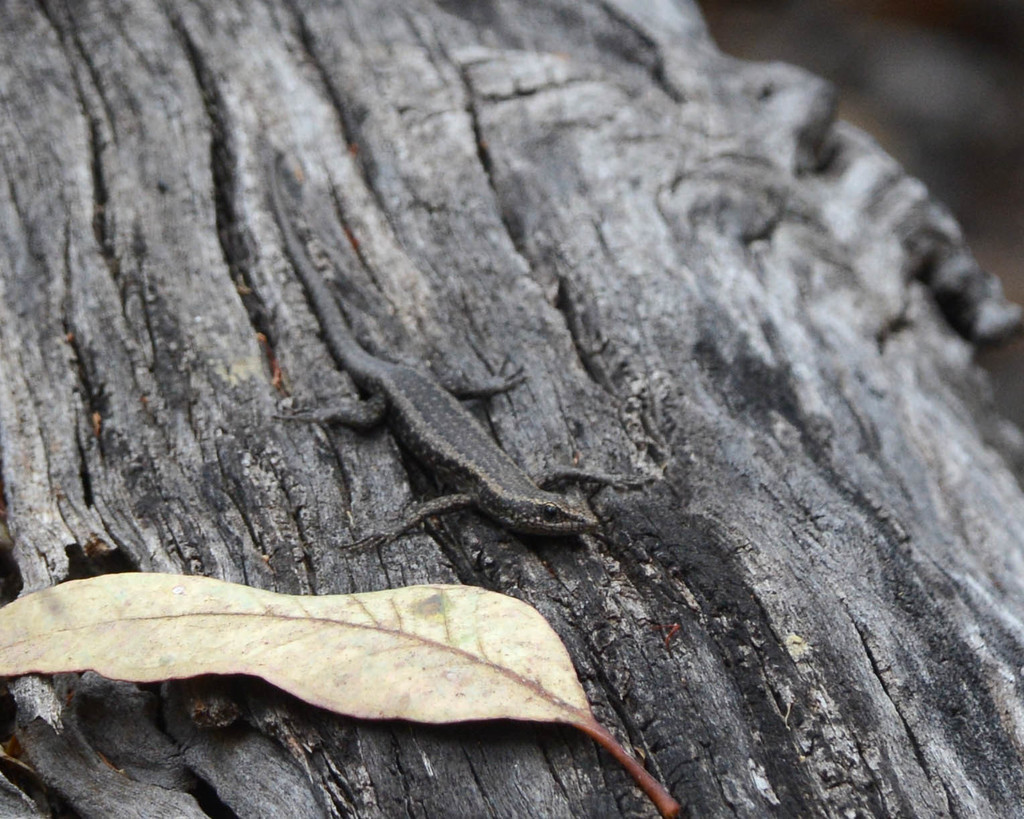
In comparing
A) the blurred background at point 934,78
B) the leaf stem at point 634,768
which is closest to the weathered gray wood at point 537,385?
the leaf stem at point 634,768

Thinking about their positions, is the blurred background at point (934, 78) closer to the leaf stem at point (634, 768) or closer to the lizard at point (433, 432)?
the lizard at point (433, 432)

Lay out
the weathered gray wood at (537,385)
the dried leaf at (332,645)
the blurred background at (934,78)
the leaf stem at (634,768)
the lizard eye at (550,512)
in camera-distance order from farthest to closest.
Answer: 1. the blurred background at (934,78)
2. the lizard eye at (550,512)
3. the weathered gray wood at (537,385)
4. the dried leaf at (332,645)
5. the leaf stem at (634,768)

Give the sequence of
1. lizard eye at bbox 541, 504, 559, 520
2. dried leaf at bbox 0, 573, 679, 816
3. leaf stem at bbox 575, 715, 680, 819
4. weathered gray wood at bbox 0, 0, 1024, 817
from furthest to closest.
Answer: lizard eye at bbox 541, 504, 559, 520 → weathered gray wood at bbox 0, 0, 1024, 817 → dried leaf at bbox 0, 573, 679, 816 → leaf stem at bbox 575, 715, 680, 819

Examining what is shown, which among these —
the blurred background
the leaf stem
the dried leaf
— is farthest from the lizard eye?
the blurred background

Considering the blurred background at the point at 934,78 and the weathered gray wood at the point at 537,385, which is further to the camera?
the blurred background at the point at 934,78

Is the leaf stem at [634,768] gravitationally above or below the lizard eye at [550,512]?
above

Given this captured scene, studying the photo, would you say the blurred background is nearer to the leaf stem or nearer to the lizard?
the lizard

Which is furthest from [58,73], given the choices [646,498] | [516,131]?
[646,498]
